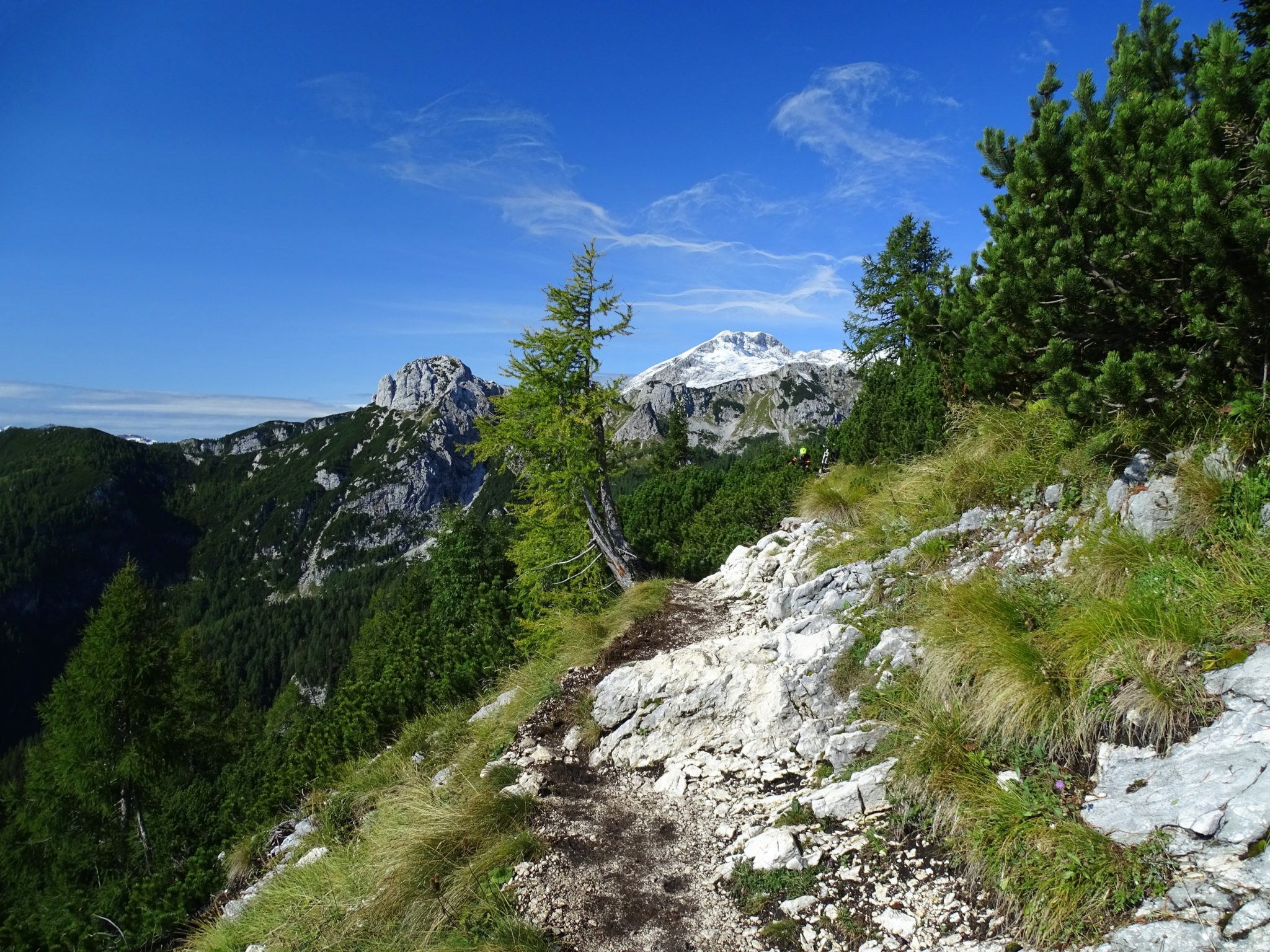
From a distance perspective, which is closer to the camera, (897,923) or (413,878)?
(897,923)

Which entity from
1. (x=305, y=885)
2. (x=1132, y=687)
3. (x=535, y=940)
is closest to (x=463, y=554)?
(x=305, y=885)

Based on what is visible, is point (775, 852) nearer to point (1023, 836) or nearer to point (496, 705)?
point (1023, 836)

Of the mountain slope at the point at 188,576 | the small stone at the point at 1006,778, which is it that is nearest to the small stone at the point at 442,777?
the small stone at the point at 1006,778

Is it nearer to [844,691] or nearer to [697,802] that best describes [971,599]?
[844,691]

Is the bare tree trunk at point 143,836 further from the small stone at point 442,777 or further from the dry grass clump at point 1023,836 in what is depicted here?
the dry grass clump at point 1023,836

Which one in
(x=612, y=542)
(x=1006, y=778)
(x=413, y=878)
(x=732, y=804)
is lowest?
(x=413, y=878)

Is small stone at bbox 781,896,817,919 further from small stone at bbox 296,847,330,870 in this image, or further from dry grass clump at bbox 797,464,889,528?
dry grass clump at bbox 797,464,889,528

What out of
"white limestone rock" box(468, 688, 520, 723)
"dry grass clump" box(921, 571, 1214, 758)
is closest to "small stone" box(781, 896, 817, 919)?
"dry grass clump" box(921, 571, 1214, 758)

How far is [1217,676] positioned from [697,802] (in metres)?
4.26

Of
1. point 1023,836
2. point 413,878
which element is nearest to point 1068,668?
point 1023,836

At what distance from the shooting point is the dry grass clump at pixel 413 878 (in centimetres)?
479

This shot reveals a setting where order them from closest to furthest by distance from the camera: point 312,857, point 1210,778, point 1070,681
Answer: point 1210,778
point 1070,681
point 312,857

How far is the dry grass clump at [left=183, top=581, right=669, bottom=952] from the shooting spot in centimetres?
479

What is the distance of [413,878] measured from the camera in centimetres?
530
